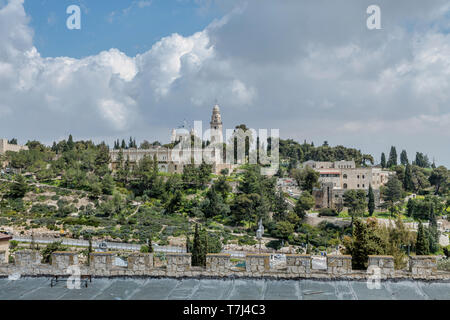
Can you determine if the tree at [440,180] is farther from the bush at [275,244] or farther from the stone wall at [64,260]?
the stone wall at [64,260]

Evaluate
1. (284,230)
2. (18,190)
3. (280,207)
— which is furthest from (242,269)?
(18,190)

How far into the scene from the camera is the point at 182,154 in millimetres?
96750

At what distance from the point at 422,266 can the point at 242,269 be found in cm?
320

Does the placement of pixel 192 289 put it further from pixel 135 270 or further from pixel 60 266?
pixel 60 266

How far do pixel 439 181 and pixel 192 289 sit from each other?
9563 cm

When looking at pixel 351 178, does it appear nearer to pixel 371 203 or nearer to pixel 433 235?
pixel 371 203

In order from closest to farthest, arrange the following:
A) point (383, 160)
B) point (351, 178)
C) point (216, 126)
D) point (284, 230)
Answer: point (284, 230), point (351, 178), point (216, 126), point (383, 160)

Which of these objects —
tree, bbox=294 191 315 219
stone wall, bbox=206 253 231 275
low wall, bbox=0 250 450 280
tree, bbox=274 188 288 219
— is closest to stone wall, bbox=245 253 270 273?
low wall, bbox=0 250 450 280

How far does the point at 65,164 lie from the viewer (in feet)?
281

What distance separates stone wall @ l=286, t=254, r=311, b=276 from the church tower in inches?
3938

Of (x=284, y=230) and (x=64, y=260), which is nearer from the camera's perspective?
(x=64, y=260)

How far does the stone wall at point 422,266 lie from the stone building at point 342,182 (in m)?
63.7

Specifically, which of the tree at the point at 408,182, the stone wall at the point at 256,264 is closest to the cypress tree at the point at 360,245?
the stone wall at the point at 256,264
